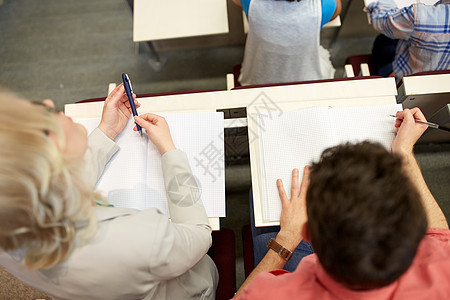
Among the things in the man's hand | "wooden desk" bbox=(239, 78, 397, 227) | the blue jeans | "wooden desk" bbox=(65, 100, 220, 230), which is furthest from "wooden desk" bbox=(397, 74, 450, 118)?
"wooden desk" bbox=(65, 100, 220, 230)

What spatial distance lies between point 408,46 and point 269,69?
0.61 m

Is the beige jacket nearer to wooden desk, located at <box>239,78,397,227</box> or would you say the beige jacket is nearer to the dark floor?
wooden desk, located at <box>239,78,397,227</box>

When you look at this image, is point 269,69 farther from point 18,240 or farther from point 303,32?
point 18,240

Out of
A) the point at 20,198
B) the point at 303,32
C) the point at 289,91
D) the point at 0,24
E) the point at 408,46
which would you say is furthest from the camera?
the point at 0,24

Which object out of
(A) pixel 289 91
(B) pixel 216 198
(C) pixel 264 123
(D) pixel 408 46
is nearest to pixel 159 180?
(B) pixel 216 198

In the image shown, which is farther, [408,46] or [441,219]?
[408,46]

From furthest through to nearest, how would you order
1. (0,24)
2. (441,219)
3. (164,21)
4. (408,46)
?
(0,24) < (164,21) < (408,46) < (441,219)

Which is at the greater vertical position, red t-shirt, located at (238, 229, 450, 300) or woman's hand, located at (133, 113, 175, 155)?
woman's hand, located at (133, 113, 175, 155)

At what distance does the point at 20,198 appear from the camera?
0.49m

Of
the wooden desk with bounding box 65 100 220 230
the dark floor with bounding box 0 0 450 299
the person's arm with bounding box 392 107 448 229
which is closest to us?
the person's arm with bounding box 392 107 448 229

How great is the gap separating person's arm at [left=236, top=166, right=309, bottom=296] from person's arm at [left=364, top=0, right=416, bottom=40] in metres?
0.80

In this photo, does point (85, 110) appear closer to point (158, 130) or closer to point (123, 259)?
point (158, 130)

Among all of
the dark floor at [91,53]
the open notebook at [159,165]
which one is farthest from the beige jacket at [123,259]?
the dark floor at [91,53]

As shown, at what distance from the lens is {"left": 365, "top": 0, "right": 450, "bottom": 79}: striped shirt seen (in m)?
1.14
